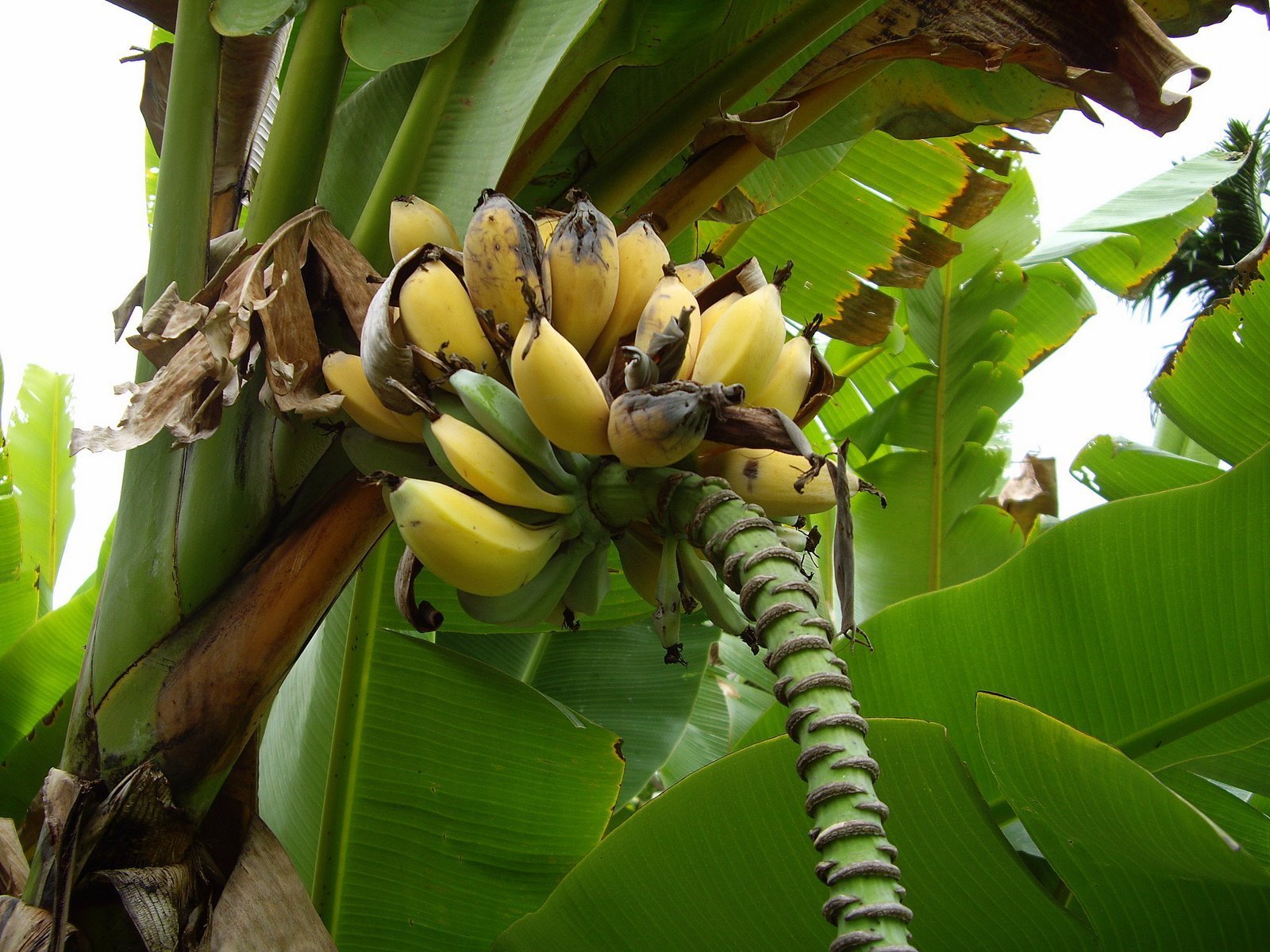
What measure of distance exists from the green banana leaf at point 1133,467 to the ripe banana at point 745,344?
1.26 m

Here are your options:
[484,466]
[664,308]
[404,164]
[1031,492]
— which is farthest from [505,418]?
[1031,492]

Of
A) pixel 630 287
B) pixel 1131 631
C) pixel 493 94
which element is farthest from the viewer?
pixel 1131 631

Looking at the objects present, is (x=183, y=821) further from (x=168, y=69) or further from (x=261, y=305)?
(x=168, y=69)

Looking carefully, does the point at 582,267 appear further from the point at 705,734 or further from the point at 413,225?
the point at 705,734

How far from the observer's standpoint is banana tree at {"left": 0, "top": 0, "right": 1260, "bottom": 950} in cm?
66

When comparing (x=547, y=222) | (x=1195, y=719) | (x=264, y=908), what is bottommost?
(x=264, y=908)

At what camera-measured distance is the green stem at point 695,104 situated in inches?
42.1

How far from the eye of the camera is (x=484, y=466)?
0.64 meters

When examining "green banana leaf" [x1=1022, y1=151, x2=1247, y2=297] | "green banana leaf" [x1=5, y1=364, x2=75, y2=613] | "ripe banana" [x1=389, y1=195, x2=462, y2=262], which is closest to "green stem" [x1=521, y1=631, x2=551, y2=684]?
"ripe banana" [x1=389, y1=195, x2=462, y2=262]

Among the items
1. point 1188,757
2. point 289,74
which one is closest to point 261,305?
point 289,74

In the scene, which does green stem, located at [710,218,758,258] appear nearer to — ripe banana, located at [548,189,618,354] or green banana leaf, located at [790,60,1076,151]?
green banana leaf, located at [790,60,1076,151]

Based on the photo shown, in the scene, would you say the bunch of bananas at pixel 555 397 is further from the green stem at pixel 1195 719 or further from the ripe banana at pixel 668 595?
the green stem at pixel 1195 719

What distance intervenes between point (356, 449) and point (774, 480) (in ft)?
1.15

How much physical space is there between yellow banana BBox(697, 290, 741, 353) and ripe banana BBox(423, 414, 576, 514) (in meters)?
0.19
